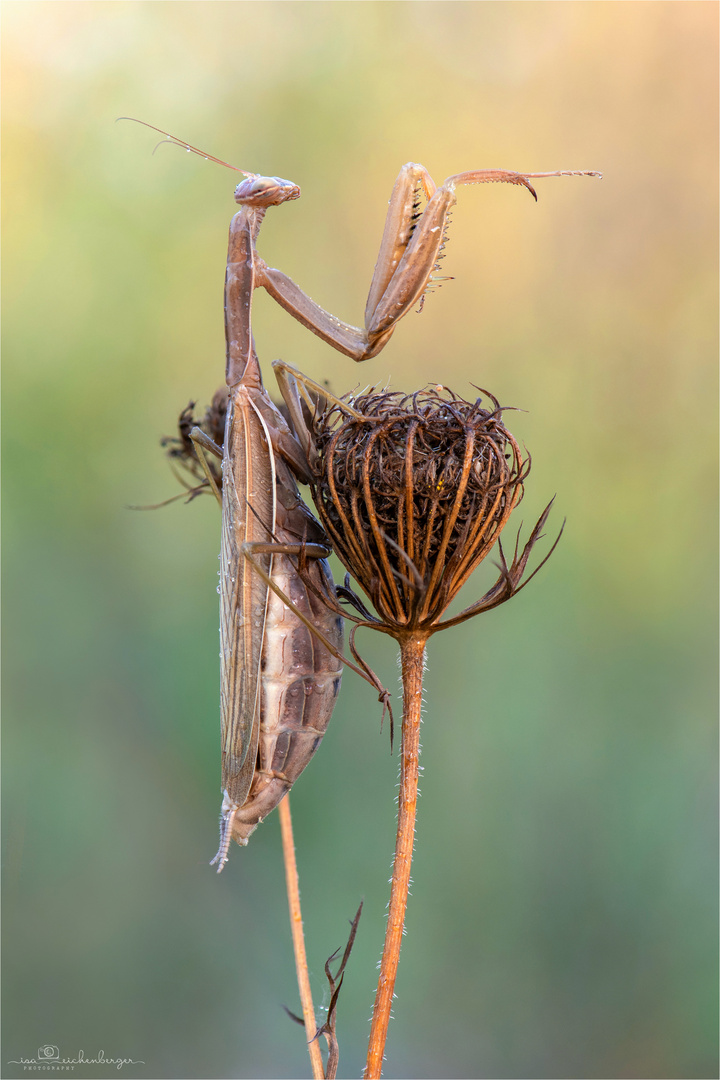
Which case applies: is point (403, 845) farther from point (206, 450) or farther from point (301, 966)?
point (206, 450)

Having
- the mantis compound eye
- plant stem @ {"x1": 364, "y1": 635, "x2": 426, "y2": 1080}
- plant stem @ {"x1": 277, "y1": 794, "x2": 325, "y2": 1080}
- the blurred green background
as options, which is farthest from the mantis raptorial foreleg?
the blurred green background

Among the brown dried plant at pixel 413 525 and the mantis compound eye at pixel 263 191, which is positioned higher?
the mantis compound eye at pixel 263 191

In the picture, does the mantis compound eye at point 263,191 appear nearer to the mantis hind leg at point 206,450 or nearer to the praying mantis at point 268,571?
the praying mantis at point 268,571

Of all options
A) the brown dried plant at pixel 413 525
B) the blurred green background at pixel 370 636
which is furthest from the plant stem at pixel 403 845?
the blurred green background at pixel 370 636

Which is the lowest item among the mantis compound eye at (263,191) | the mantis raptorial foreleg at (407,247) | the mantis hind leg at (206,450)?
the mantis hind leg at (206,450)

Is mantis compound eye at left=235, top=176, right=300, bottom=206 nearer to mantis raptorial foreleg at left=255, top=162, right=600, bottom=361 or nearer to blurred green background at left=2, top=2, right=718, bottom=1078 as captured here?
mantis raptorial foreleg at left=255, top=162, right=600, bottom=361

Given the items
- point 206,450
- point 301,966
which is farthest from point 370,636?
point 301,966
